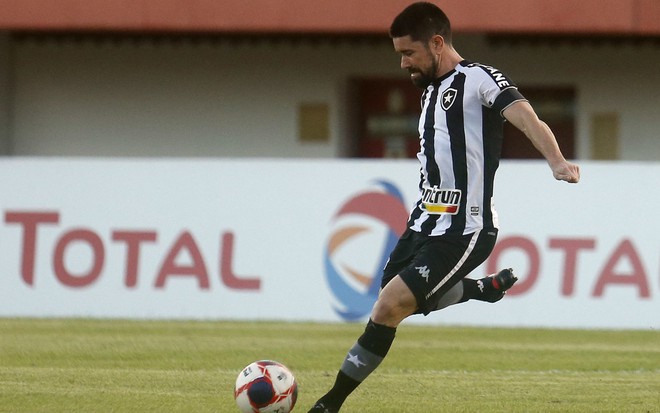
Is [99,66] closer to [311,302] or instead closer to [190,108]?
[190,108]

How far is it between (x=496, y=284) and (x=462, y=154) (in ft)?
3.59

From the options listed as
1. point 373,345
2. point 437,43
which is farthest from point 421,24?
point 373,345

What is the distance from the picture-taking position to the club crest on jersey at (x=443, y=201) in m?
7.23

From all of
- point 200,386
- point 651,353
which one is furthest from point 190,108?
point 200,386

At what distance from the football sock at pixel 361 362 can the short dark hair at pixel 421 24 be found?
4.86ft

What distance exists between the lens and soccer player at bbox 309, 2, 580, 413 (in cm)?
704

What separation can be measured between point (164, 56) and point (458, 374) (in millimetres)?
12541

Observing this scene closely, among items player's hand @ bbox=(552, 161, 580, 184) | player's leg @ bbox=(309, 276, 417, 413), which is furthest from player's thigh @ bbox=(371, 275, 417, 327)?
player's hand @ bbox=(552, 161, 580, 184)

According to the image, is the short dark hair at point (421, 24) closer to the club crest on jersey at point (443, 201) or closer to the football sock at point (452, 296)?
the club crest on jersey at point (443, 201)

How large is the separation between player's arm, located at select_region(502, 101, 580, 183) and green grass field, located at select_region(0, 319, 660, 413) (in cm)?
156

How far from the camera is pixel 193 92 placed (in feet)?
69.7

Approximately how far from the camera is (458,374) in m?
9.73

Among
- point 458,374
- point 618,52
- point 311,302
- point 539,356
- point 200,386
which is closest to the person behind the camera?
point 200,386

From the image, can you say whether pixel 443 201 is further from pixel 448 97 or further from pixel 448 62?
pixel 448 62
